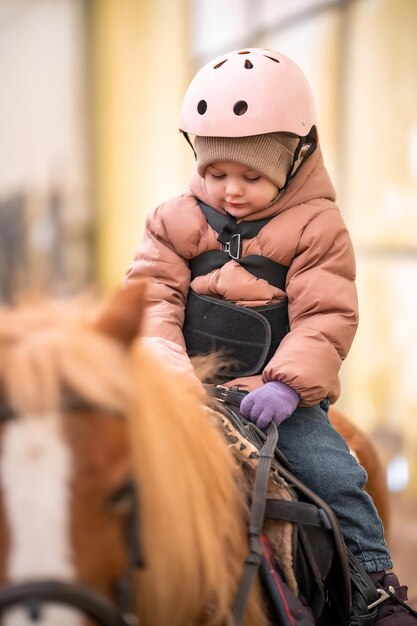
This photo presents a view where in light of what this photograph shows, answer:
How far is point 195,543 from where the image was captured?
0.91 metres

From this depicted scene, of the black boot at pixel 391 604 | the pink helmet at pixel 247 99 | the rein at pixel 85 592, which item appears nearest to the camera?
the rein at pixel 85 592

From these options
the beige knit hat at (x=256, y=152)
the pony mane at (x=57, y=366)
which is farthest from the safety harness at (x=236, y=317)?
the pony mane at (x=57, y=366)

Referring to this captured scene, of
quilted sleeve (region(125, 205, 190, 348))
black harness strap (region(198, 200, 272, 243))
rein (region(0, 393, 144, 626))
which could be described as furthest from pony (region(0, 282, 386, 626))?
black harness strap (region(198, 200, 272, 243))

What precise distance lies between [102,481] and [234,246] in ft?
2.59

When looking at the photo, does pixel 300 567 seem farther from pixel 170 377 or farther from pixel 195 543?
pixel 170 377

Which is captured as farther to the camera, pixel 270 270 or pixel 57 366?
pixel 270 270

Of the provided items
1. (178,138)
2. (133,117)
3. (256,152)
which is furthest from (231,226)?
(133,117)

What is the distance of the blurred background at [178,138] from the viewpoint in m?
3.15

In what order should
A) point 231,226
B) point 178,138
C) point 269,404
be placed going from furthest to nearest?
point 178,138, point 231,226, point 269,404

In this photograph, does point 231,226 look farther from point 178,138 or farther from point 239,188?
point 178,138

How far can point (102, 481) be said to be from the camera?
756 mm

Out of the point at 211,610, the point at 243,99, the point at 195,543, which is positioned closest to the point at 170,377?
the point at 195,543

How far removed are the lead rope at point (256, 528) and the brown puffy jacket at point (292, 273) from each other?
183 millimetres

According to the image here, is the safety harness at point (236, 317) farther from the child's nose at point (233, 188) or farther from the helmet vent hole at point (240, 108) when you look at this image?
the helmet vent hole at point (240, 108)
